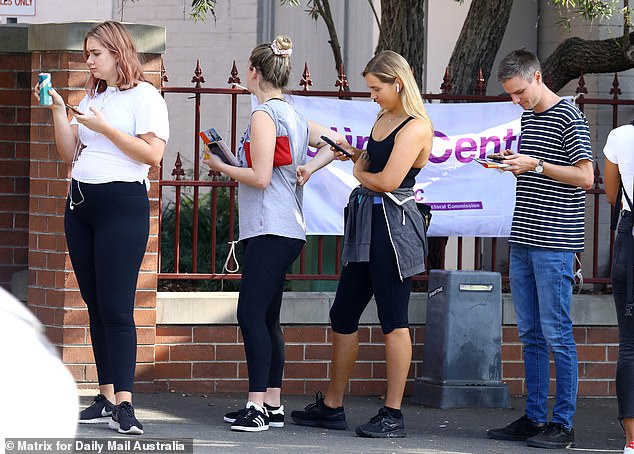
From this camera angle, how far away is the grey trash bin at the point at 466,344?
7211 mm

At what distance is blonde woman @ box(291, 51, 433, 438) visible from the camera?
19.9 ft

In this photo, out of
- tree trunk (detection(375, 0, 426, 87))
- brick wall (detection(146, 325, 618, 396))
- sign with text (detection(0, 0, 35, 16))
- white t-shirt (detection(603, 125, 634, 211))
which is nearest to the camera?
white t-shirt (detection(603, 125, 634, 211))

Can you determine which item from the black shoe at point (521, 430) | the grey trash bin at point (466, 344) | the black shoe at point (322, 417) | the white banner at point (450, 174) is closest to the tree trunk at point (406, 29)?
the white banner at point (450, 174)

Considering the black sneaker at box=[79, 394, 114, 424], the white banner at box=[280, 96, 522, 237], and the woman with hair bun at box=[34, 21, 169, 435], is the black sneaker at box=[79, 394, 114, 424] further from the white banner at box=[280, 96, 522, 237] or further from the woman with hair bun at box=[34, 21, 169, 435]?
the white banner at box=[280, 96, 522, 237]

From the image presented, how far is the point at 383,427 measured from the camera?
618cm

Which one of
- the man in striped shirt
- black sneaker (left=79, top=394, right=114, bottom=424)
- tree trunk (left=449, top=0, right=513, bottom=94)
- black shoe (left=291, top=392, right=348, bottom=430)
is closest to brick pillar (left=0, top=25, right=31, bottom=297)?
black sneaker (left=79, top=394, right=114, bottom=424)

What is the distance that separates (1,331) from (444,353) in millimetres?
4331

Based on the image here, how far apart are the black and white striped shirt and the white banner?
1.50 meters

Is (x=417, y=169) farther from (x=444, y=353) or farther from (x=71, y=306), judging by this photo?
(x=71, y=306)

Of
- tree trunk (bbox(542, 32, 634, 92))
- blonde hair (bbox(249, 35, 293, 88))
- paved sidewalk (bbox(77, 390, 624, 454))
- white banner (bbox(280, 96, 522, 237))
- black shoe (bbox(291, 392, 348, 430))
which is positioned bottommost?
paved sidewalk (bbox(77, 390, 624, 454))

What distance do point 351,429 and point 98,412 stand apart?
1380 mm

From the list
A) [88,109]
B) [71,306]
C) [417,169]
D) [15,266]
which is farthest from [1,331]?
[15,266]

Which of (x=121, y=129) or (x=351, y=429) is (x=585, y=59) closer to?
(x=351, y=429)

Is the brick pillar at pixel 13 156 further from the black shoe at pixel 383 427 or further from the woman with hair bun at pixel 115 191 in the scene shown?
the black shoe at pixel 383 427
